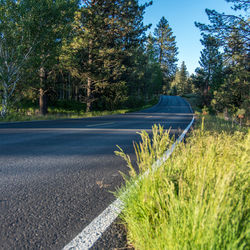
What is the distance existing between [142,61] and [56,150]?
3371 centimetres

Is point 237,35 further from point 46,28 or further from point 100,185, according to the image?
point 100,185

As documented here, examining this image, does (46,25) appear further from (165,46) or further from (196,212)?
(165,46)

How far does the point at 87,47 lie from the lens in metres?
21.4

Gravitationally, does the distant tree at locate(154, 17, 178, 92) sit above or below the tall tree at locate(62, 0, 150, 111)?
above

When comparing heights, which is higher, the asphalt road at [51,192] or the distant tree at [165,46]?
the distant tree at [165,46]

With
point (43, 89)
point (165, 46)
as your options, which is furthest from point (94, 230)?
point (165, 46)

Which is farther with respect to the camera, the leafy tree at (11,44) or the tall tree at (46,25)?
the tall tree at (46,25)

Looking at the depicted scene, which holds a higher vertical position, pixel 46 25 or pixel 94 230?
pixel 46 25

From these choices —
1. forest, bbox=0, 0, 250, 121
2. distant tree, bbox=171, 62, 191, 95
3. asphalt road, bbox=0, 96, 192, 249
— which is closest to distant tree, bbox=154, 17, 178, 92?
distant tree, bbox=171, 62, 191, 95

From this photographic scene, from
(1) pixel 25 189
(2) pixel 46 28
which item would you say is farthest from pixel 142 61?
(1) pixel 25 189

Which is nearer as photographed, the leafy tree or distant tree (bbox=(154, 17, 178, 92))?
the leafy tree

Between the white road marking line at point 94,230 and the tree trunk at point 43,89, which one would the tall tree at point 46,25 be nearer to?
the tree trunk at point 43,89

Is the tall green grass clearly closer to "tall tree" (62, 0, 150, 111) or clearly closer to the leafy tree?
the leafy tree

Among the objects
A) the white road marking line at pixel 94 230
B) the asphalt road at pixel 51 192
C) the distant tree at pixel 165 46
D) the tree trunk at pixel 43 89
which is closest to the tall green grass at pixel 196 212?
the white road marking line at pixel 94 230
